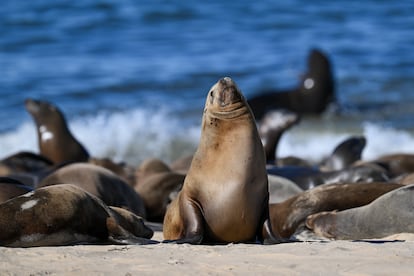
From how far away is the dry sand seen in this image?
15.2 feet

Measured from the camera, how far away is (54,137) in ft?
39.1

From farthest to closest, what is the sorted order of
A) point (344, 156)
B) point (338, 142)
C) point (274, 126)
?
point (338, 142) → point (274, 126) → point (344, 156)

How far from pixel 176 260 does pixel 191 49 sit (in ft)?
53.7

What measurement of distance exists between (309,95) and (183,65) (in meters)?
3.41

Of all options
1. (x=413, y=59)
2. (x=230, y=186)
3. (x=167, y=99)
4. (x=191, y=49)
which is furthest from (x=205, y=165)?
(x=191, y=49)

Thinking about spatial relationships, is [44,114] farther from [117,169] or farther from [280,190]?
[280,190]

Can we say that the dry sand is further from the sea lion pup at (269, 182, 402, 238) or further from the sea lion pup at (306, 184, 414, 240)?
the sea lion pup at (269, 182, 402, 238)

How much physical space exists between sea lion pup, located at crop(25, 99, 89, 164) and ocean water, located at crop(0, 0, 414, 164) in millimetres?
1977

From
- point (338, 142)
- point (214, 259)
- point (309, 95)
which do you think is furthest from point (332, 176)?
point (309, 95)

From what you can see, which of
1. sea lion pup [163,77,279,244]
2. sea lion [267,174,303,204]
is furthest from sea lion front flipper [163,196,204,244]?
sea lion [267,174,303,204]

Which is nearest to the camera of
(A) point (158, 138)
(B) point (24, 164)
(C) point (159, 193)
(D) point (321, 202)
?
(D) point (321, 202)

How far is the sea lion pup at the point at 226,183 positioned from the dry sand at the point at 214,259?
1.39 feet

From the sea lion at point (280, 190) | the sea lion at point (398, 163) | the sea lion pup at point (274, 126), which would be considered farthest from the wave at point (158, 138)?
the sea lion at point (280, 190)

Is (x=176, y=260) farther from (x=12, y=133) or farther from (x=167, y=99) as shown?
(x=167, y=99)
